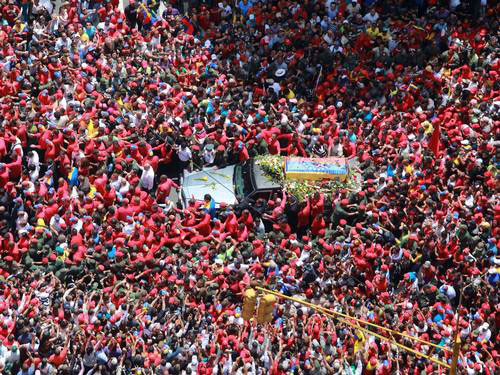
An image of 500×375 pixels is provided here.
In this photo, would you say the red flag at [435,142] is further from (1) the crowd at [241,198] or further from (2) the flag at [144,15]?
(2) the flag at [144,15]

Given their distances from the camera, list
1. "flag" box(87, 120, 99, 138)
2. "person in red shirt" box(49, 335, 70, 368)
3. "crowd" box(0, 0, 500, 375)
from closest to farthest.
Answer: "person in red shirt" box(49, 335, 70, 368)
"crowd" box(0, 0, 500, 375)
"flag" box(87, 120, 99, 138)

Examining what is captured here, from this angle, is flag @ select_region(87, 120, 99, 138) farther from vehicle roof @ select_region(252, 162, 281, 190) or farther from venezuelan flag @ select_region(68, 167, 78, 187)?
vehicle roof @ select_region(252, 162, 281, 190)

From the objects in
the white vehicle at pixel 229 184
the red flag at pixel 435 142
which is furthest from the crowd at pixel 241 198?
the white vehicle at pixel 229 184

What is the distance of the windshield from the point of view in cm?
2764

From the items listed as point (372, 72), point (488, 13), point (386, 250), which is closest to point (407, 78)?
point (372, 72)

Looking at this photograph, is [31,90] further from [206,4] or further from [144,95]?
[206,4]

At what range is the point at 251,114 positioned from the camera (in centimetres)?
2962

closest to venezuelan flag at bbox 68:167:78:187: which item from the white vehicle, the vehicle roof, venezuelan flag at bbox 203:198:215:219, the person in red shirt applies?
the white vehicle

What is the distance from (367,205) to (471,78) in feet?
20.9

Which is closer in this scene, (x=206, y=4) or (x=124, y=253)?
(x=124, y=253)

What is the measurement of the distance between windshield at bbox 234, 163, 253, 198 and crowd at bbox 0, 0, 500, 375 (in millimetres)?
405

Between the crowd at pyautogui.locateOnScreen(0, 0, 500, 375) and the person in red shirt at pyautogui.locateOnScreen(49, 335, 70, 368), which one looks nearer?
the person in red shirt at pyautogui.locateOnScreen(49, 335, 70, 368)

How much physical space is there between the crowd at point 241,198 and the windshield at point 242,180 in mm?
405

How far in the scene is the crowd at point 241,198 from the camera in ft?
76.9
